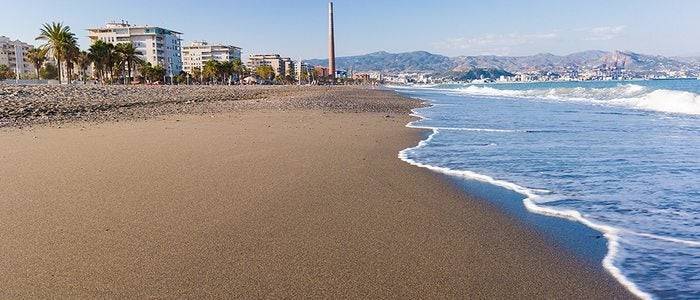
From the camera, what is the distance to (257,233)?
3.86m

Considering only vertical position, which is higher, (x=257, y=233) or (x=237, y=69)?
(x=237, y=69)

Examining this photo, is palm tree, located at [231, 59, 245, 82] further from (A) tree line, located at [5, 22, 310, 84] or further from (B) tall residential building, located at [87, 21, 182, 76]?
(B) tall residential building, located at [87, 21, 182, 76]

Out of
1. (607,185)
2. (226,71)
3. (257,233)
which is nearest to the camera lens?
(257,233)

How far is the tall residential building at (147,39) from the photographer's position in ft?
440

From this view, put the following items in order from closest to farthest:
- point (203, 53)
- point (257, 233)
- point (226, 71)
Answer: point (257, 233) < point (226, 71) < point (203, 53)

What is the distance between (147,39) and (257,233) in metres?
144

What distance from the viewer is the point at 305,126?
42.2 ft

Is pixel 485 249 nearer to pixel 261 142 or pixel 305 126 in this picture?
pixel 261 142

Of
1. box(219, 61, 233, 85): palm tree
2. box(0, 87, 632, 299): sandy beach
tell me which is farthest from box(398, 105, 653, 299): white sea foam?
box(219, 61, 233, 85): palm tree

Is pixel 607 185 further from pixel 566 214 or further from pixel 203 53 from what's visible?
pixel 203 53

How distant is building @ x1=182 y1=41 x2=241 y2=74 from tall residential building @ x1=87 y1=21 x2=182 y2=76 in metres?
28.9

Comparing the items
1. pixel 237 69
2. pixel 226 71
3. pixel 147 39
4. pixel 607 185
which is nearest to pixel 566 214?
pixel 607 185

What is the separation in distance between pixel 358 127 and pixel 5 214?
30.9 feet

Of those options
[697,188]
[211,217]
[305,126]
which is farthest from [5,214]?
[305,126]
